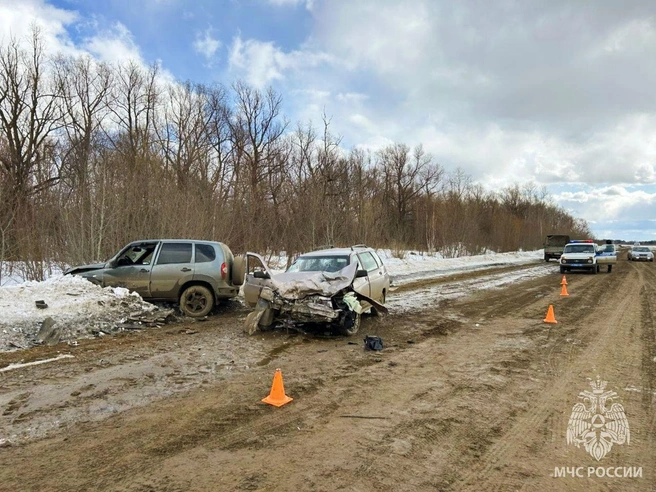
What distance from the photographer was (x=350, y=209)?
30625 mm

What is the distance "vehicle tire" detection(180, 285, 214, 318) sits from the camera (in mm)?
10266

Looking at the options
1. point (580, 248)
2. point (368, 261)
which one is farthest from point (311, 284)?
point (580, 248)

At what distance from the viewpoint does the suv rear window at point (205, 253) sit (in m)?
10.4

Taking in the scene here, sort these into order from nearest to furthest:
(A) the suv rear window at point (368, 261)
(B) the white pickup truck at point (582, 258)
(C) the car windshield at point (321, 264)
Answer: (C) the car windshield at point (321, 264) → (A) the suv rear window at point (368, 261) → (B) the white pickup truck at point (582, 258)

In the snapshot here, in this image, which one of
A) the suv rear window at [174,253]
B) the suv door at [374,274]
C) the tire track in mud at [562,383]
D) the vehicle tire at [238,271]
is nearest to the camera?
the tire track in mud at [562,383]

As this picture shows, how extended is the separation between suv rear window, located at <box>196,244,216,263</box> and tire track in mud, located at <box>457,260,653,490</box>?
7.64 meters

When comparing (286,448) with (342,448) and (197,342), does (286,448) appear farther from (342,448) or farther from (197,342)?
(197,342)

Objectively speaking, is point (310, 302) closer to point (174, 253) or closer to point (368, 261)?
point (368, 261)

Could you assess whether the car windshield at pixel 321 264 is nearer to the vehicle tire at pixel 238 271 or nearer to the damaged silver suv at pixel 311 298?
the damaged silver suv at pixel 311 298

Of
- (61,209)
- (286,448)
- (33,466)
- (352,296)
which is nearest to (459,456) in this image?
(286,448)

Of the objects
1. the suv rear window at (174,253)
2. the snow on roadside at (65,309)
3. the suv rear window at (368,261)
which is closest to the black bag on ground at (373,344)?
the suv rear window at (368,261)

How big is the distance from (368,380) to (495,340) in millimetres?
3501

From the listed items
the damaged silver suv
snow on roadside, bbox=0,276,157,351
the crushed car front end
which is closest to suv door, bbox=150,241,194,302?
snow on roadside, bbox=0,276,157,351

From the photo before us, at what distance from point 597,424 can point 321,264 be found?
19.8 feet
